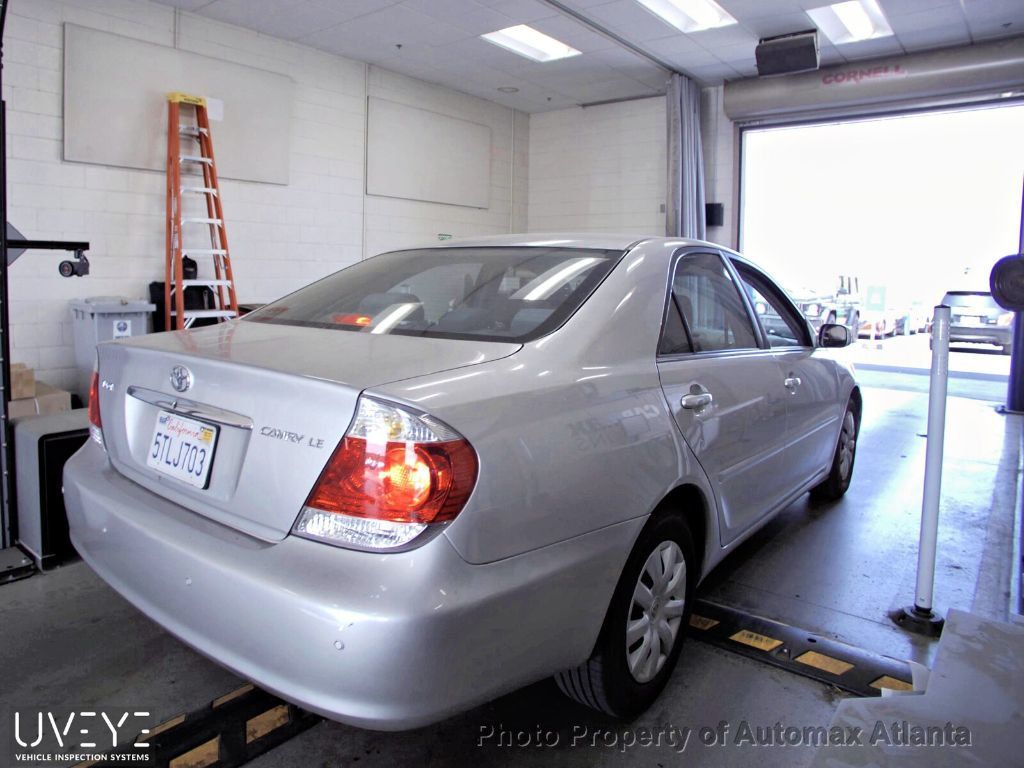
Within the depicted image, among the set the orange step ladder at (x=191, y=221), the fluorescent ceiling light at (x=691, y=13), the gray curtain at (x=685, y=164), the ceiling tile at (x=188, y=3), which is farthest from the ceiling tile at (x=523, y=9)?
the orange step ladder at (x=191, y=221)

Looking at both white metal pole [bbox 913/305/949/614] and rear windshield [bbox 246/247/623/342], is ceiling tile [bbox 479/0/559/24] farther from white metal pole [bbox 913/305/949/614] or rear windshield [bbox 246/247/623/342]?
white metal pole [bbox 913/305/949/614]

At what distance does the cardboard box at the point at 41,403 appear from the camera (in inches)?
161

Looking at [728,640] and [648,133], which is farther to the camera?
[648,133]

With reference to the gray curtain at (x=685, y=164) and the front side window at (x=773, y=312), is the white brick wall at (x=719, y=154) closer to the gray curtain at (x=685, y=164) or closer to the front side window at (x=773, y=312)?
the gray curtain at (x=685, y=164)

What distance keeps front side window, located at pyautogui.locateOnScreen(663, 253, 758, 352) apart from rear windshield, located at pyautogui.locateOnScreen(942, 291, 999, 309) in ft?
21.1

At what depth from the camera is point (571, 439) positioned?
1.51 meters

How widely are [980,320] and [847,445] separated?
5.32 m

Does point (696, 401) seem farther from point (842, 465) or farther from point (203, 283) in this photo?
point (203, 283)

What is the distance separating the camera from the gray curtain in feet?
26.7

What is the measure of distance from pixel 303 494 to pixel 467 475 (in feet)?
1.00

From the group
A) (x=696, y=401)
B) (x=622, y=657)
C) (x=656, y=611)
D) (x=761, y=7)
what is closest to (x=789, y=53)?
(x=761, y=7)

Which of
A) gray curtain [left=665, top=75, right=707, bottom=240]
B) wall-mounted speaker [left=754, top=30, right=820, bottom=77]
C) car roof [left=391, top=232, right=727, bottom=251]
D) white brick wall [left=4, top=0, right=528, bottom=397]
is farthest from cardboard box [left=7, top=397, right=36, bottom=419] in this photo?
wall-mounted speaker [left=754, top=30, right=820, bottom=77]

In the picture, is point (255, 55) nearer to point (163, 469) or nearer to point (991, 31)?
point (163, 469)

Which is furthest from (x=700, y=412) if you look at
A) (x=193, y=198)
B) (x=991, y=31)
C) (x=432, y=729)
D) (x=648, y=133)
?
(x=648, y=133)
